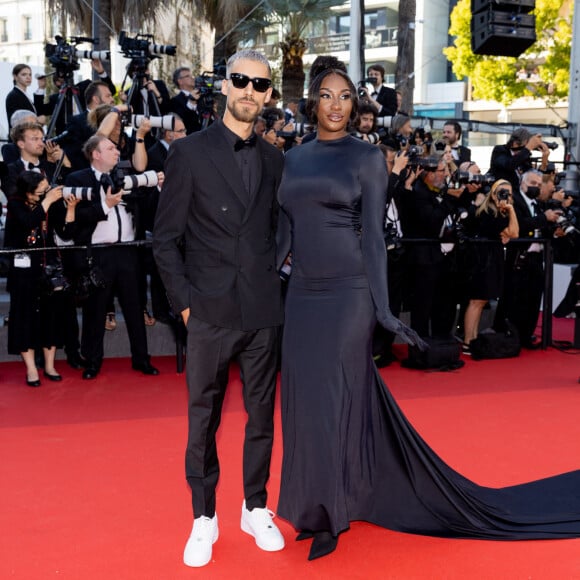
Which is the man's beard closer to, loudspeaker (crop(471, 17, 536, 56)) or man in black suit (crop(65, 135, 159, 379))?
man in black suit (crop(65, 135, 159, 379))

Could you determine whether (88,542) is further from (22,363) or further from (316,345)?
(22,363)

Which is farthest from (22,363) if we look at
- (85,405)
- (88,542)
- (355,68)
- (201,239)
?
(355,68)

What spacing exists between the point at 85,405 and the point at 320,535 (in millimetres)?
2981

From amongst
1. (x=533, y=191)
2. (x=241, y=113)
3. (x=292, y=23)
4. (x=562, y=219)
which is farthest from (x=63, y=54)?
(x=292, y=23)

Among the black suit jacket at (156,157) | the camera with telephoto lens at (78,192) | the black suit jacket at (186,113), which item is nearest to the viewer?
the camera with telephoto lens at (78,192)

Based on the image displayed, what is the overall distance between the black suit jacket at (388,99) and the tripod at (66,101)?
11.1 ft

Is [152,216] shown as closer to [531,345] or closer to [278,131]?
[278,131]

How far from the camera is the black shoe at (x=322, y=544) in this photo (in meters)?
3.33

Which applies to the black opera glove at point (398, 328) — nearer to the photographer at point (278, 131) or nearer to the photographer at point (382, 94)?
the photographer at point (278, 131)

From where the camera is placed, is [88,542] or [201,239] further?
[88,542]

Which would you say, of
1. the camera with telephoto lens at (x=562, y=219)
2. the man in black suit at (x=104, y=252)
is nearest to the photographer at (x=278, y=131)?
the man in black suit at (x=104, y=252)

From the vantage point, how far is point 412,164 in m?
7.17

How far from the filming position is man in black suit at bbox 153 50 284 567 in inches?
126

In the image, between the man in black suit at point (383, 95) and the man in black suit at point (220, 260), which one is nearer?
the man in black suit at point (220, 260)
